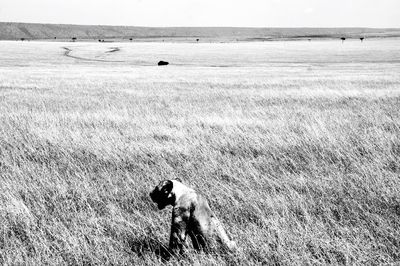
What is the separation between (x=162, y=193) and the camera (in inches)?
118

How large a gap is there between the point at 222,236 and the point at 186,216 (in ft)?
1.55

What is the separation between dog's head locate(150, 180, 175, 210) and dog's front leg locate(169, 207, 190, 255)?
0.15 metres

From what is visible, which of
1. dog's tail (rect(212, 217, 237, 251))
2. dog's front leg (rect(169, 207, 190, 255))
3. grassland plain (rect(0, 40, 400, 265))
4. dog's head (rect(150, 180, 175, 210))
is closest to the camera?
dog's head (rect(150, 180, 175, 210))

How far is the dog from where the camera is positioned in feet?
9.90

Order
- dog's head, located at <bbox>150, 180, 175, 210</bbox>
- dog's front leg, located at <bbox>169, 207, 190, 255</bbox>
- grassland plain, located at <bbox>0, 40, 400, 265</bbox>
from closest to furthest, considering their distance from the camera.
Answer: dog's head, located at <bbox>150, 180, 175, 210</bbox> → dog's front leg, located at <bbox>169, 207, 190, 255</bbox> → grassland plain, located at <bbox>0, 40, 400, 265</bbox>

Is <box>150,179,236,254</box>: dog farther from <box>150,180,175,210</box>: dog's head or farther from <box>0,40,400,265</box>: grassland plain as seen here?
<box>0,40,400,265</box>: grassland plain

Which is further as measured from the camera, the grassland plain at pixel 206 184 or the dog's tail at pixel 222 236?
the grassland plain at pixel 206 184

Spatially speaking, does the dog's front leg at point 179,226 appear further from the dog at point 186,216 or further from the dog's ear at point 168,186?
the dog's ear at point 168,186

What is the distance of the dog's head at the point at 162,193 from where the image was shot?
297cm

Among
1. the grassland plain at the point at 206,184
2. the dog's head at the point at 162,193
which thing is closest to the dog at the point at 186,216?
the dog's head at the point at 162,193

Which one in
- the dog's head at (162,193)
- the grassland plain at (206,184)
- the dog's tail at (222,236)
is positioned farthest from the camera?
the grassland plain at (206,184)

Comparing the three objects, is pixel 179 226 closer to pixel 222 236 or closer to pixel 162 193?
pixel 162 193

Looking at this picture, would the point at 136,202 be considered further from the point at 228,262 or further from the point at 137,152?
the point at 137,152

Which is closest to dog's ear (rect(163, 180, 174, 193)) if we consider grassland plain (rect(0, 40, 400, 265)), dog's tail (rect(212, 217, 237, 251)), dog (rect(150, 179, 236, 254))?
dog (rect(150, 179, 236, 254))
